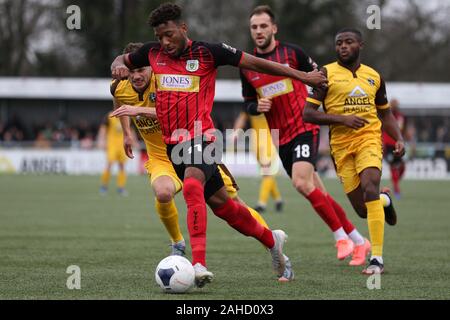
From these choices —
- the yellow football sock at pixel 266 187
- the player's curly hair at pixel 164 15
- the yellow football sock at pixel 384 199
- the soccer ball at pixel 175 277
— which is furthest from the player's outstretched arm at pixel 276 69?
the yellow football sock at pixel 266 187

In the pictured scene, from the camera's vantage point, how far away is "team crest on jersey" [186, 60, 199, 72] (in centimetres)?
770

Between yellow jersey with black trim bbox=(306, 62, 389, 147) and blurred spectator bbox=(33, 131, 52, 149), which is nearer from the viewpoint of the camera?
yellow jersey with black trim bbox=(306, 62, 389, 147)

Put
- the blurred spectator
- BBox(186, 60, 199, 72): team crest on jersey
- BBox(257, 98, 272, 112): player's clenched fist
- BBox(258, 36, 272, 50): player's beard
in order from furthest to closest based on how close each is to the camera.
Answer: the blurred spectator, BBox(258, 36, 272, 50): player's beard, BBox(257, 98, 272, 112): player's clenched fist, BBox(186, 60, 199, 72): team crest on jersey

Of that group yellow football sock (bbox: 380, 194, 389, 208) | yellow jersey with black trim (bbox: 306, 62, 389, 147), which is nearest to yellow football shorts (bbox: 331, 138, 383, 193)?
yellow jersey with black trim (bbox: 306, 62, 389, 147)

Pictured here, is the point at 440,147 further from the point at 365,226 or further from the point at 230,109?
the point at 365,226

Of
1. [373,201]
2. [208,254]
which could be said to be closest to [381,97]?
[373,201]

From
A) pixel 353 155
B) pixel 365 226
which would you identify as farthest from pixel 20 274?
pixel 365 226

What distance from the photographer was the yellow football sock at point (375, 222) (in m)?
8.69

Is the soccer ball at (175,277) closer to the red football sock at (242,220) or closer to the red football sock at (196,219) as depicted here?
the red football sock at (196,219)

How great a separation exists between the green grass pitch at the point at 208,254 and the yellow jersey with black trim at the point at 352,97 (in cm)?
135

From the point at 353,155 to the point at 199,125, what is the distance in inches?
84.0

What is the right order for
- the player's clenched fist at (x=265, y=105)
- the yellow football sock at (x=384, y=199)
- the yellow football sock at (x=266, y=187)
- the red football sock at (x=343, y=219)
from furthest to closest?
the yellow football sock at (x=266, y=187)
the red football sock at (x=343, y=219)
the yellow football sock at (x=384, y=199)
the player's clenched fist at (x=265, y=105)

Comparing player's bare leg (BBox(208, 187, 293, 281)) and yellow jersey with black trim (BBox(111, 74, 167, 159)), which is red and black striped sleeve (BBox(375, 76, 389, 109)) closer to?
player's bare leg (BBox(208, 187, 293, 281))

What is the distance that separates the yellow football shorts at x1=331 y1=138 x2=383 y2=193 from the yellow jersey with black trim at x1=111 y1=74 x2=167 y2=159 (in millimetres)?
1758
